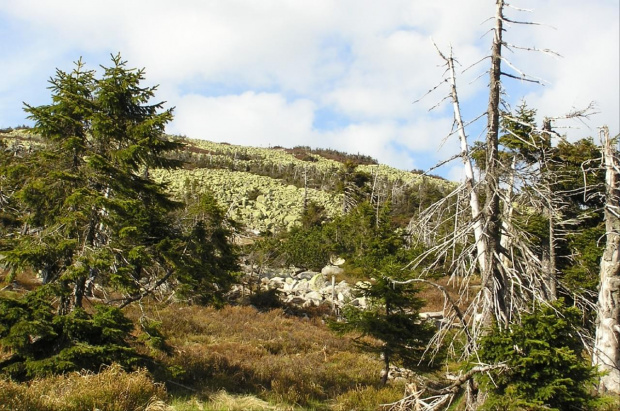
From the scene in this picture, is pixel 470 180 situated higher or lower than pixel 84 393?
higher

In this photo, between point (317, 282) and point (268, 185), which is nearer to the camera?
point (317, 282)

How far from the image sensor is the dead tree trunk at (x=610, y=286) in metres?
9.38

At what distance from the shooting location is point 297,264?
30.5m

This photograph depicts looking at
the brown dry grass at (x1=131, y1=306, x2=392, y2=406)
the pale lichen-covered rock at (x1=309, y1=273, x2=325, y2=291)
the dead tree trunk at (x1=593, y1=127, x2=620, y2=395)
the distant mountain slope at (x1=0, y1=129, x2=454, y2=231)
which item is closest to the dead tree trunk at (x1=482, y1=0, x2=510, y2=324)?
the brown dry grass at (x1=131, y1=306, x2=392, y2=406)

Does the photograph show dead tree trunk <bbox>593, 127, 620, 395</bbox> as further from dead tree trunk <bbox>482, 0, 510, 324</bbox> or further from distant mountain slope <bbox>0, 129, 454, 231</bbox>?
distant mountain slope <bbox>0, 129, 454, 231</bbox>

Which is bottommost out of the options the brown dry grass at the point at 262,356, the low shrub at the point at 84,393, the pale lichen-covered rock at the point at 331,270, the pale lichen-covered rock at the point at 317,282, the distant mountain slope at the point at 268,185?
the brown dry grass at the point at 262,356

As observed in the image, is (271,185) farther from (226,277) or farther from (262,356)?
(226,277)

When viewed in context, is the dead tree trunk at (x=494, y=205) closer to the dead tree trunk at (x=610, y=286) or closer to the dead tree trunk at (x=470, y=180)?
the dead tree trunk at (x=470, y=180)

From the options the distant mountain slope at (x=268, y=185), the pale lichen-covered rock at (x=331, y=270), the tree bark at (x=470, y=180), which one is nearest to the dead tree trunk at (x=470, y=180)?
the tree bark at (x=470, y=180)

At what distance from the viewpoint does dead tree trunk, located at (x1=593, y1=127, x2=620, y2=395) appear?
938cm

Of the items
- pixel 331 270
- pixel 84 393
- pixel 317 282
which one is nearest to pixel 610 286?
pixel 84 393

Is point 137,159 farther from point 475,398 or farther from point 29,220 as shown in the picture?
point 475,398

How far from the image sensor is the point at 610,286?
975 cm

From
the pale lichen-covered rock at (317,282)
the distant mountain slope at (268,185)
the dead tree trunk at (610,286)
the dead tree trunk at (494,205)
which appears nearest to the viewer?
the dead tree trunk at (494,205)
